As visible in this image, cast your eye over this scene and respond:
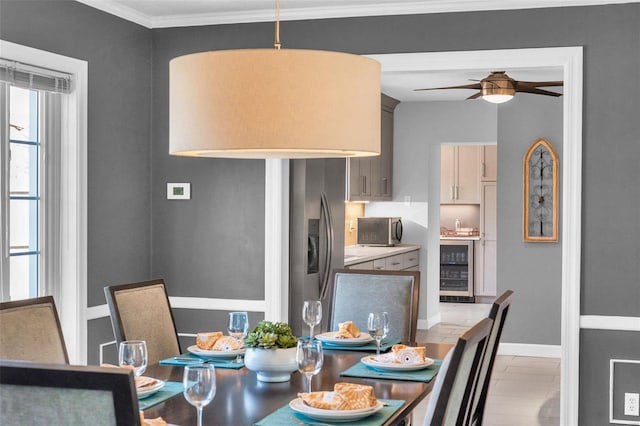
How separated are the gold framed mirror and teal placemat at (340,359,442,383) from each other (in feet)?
15.1

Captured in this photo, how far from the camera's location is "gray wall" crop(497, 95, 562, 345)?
7477 mm

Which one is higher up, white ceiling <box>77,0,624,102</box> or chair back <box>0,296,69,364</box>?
white ceiling <box>77,0,624,102</box>

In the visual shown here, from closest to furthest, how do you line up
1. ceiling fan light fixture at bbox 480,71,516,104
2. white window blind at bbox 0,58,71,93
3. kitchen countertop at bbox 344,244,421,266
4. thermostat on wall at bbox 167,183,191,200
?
white window blind at bbox 0,58,71,93
thermostat on wall at bbox 167,183,191,200
ceiling fan light fixture at bbox 480,71,516,104
kitchen countertop at bbox 344,244,421,266

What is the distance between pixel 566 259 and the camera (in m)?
4.54

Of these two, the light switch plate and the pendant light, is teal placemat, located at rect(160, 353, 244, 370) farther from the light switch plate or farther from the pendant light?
the light switch plate

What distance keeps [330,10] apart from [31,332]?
267 cm

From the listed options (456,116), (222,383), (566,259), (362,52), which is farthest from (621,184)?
(456,116)

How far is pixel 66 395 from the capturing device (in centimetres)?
167

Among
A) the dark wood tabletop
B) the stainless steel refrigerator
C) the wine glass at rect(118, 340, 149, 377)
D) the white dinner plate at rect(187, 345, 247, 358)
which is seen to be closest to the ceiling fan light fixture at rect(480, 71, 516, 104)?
the stainless steel refrigerator

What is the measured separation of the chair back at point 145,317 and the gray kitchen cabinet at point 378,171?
441 centimetres

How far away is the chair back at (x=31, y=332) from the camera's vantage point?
2910 mm

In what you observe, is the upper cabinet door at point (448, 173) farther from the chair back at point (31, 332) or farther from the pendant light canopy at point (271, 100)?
the pendant light canopy at point (271, 100)

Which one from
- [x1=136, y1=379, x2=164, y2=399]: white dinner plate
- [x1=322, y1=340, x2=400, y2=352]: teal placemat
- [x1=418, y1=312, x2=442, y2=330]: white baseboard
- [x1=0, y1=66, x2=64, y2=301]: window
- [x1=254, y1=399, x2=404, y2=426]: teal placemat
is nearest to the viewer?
[x1=254, y1=399, x2=404, y2=426]: teal placemat

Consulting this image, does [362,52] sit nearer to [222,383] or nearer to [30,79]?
[30,79]
